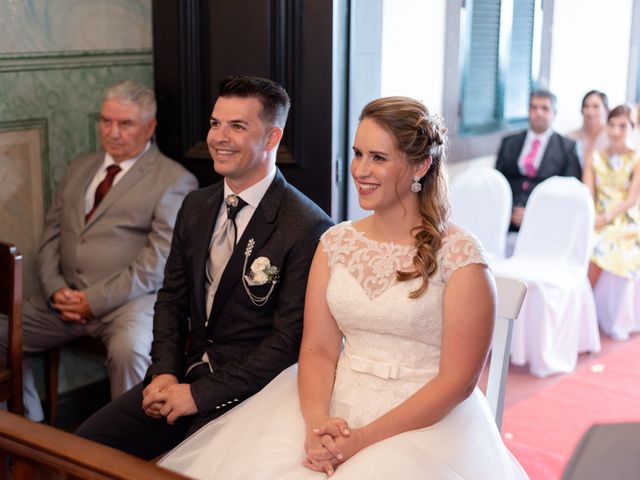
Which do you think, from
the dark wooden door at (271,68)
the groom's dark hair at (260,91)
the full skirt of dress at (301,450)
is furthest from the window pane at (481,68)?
the full skirt of dress at (301,450)

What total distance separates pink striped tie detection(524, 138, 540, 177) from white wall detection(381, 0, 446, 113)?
63 centimetres

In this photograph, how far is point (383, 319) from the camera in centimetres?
215

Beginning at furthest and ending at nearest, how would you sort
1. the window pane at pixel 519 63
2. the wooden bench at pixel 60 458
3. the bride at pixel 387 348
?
the window pane at pixel 519 63 < the bride at pixel 387 348 < the wooden bench at pixel 60 458

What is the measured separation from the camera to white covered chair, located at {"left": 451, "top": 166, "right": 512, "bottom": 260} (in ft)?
16.5

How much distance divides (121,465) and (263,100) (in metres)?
1.47

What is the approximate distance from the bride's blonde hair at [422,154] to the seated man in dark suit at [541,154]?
344cm

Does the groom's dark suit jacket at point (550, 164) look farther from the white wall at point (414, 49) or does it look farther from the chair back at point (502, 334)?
the chair back at point (502, 334)

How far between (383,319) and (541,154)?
3.71 meters

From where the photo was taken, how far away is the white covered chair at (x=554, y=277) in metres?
4.65

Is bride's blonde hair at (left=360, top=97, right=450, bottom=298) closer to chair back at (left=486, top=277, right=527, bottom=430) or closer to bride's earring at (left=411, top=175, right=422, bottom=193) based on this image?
bride's earring at (left=411, top=175, right=422, bottom=193)

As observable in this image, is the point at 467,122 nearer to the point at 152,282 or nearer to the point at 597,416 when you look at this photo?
the point at 597,416

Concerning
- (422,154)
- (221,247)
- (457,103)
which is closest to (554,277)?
(457,103)

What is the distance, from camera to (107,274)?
3467mm

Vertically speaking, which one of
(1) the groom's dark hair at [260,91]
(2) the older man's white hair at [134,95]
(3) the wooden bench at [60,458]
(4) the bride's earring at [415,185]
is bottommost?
(3) the wooden bench at [60,458]
